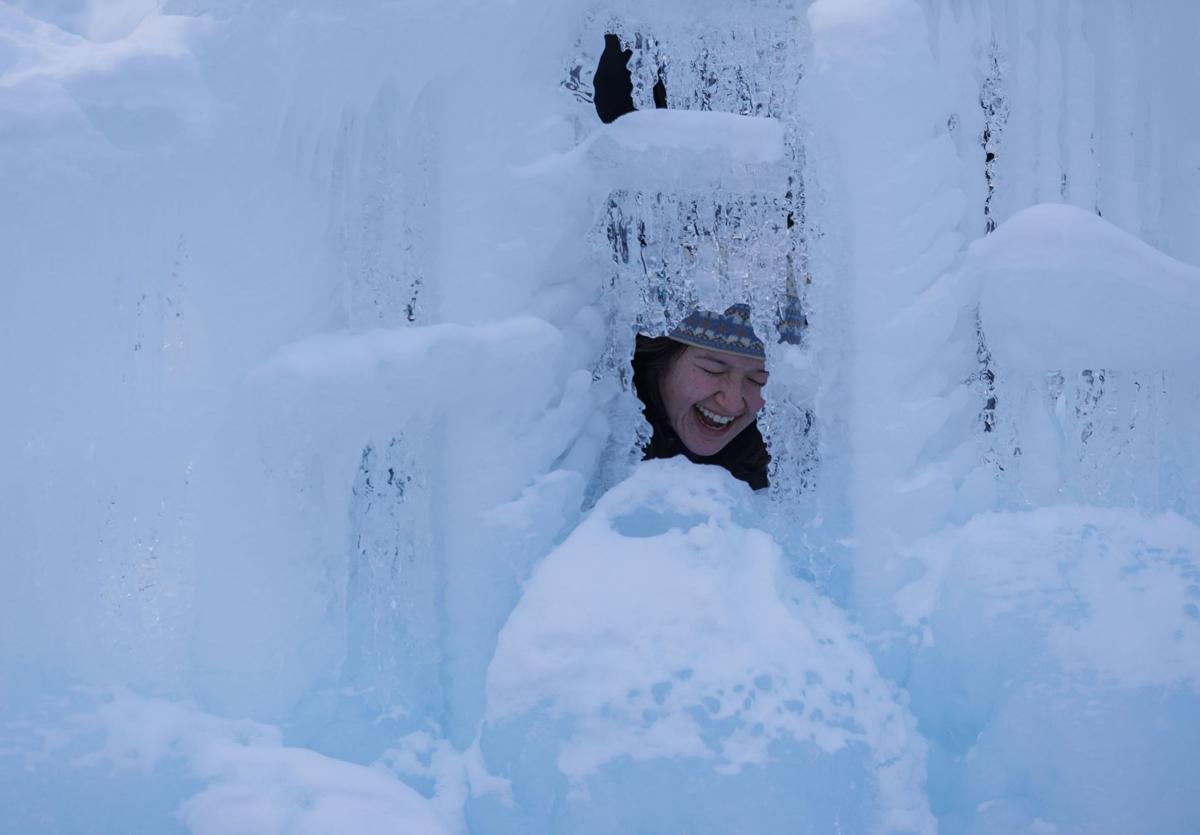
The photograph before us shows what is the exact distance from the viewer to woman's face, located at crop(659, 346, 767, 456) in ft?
6.94

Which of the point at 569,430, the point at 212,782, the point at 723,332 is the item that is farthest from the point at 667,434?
the point at 212,782

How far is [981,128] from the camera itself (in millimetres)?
1531

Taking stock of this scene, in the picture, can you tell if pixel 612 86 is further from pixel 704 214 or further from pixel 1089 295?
pixel 1089 295

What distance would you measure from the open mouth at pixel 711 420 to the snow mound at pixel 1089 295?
79 cm

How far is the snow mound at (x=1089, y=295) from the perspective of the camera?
4.64ft

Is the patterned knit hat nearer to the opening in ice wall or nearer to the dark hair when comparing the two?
the dark hair

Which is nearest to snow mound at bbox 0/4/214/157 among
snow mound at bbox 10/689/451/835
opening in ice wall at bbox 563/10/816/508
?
opening in ice wall at bbox 563/10/816/508

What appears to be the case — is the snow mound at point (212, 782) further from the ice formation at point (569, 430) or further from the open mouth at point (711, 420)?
the open mouth at point (711, 420)

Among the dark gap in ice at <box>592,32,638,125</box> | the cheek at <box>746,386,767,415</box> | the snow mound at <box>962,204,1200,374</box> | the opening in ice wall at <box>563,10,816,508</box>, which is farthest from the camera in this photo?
the dark gap in ice at <box>592,32,638,125</box>

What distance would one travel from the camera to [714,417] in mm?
2195

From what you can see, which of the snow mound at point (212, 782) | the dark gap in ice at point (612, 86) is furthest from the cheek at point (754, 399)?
the snow mound at point (212, 782)

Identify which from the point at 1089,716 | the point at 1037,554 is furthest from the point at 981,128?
the point at 1089,716

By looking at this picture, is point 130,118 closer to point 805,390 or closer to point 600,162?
point 600,162

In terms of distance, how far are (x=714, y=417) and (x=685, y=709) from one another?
0.97m
